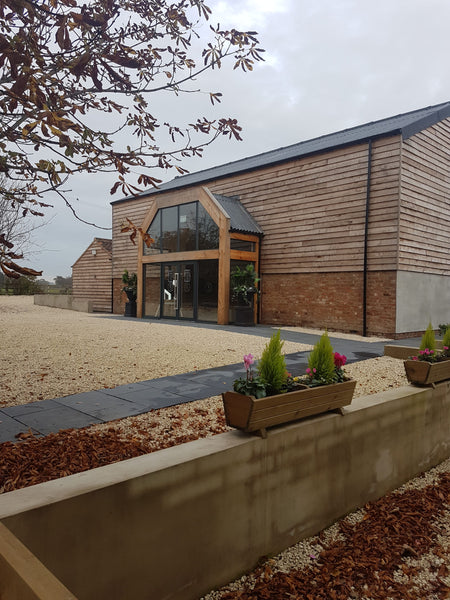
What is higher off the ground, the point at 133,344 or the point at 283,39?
the point at 283,39

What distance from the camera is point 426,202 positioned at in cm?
1166

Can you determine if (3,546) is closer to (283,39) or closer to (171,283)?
(283,39)

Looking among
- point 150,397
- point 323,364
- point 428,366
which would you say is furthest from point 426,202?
point 150,397

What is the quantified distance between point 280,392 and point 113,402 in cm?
233

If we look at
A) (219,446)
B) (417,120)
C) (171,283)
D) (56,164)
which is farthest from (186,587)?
(171,283)

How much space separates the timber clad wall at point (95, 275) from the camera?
2023 cm

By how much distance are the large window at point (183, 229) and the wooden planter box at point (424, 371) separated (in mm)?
10013

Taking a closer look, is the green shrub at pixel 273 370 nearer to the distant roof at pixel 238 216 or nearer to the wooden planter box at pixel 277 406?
the wooden planter box at pixel 277 406

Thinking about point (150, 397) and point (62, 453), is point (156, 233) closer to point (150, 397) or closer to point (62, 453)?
point (150, 397)

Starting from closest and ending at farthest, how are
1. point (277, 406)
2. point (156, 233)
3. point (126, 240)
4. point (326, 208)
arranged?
point (277, 406) < point (326, 208) < point (156, 233) < point (126, 240)

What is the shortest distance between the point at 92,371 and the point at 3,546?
4632mm

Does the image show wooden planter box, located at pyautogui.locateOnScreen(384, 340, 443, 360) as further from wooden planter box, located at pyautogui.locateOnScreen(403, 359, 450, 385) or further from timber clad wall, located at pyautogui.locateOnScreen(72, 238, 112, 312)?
timber clad wall, located at pyautogui.locateOnScreen(72, 238, 112, 312)

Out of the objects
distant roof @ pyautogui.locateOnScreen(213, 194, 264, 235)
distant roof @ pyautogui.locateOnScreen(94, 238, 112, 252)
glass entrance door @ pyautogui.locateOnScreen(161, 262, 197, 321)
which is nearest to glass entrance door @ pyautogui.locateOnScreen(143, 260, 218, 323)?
glass entrance door @ pyautogui.locateOnScreen(161, 262, 197, 321)

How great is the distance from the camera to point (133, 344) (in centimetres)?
835
